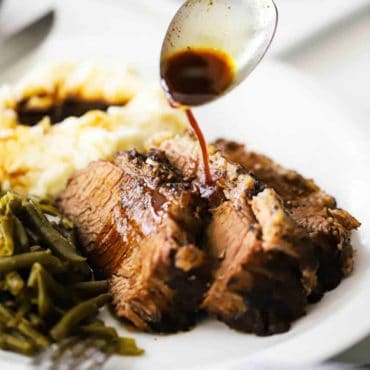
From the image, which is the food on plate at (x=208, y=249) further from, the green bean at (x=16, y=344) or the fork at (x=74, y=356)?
the green bean at (x=16, y=344)

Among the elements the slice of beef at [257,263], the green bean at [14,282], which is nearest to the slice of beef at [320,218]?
the slice of beef at [257,263]

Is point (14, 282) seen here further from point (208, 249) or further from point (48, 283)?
point (208, 249)

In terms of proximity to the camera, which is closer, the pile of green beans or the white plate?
the white plate

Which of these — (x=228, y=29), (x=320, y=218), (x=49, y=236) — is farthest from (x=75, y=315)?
(x=228, y=29)

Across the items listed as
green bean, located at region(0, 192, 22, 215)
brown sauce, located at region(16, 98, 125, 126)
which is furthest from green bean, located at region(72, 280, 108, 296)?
brown sauce, located at region(16, 98, 125, 126)

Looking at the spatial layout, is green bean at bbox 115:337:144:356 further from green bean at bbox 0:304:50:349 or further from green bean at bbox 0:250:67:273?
green bean at bbox 0:250:67:273

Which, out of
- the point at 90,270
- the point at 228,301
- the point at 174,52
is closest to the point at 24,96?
the point at 174,52
